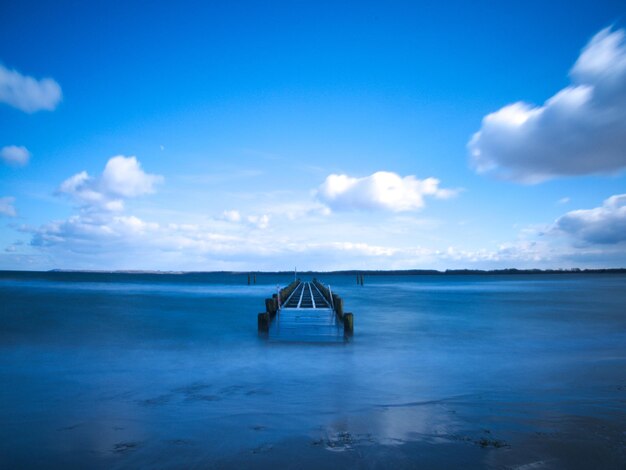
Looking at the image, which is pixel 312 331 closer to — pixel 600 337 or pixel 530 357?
pixel 530 357

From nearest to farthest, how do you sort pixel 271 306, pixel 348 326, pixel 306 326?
pixel 348 326 → pixel 306 326 → pixel 271 306

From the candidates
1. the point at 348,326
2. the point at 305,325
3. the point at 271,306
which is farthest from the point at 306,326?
the point at 348,326

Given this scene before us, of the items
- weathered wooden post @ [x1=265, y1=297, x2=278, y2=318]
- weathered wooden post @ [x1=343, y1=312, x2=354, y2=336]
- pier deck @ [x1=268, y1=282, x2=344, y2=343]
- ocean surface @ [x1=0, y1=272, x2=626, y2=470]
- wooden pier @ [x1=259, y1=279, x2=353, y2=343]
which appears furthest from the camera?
weathered wooden post @ [x1=265, y1=297, x2=278, y2=318]

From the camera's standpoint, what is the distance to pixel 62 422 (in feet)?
20.6

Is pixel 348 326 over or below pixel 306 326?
over

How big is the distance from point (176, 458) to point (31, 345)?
11.9 meters

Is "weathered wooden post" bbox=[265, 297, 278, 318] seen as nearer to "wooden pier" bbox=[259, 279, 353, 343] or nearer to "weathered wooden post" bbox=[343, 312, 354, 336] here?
"wooden pier" bbox=[259, 279, 353, 343]

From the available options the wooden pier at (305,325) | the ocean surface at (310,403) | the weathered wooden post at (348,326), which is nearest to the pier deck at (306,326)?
the wooden pier at (305,325)

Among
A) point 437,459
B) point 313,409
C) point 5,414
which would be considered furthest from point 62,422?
point 437,459

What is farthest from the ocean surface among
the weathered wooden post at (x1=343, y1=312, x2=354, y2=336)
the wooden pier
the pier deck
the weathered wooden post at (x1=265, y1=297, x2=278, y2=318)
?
the weathered wooden post at (x1=265, y1=297, x2=278, y2=318)

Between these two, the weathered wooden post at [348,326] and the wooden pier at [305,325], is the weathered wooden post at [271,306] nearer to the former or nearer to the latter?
the wooden pier at [305,325]

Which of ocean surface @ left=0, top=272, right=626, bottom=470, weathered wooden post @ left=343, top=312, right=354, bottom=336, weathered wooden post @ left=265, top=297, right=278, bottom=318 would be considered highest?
weathered wooden post @ left=265, top=297, right=278, bottom=318

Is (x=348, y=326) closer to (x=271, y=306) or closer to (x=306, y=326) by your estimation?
(x=306, y=326)

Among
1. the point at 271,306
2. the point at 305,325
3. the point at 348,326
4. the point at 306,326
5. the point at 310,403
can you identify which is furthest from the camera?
the point at 271,306
